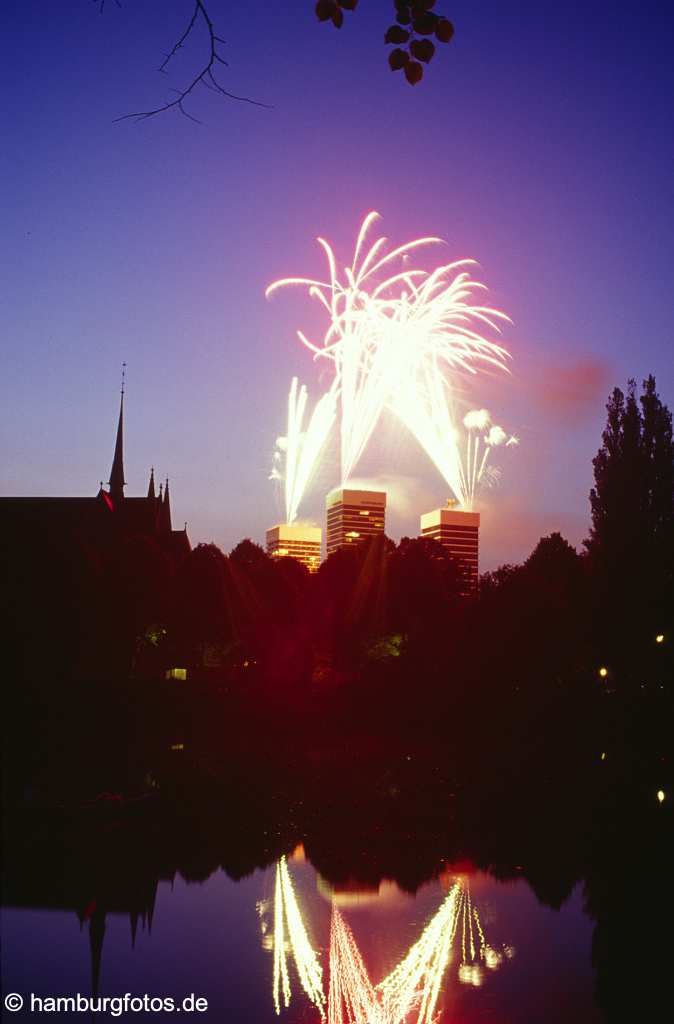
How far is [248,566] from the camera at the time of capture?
72.1m

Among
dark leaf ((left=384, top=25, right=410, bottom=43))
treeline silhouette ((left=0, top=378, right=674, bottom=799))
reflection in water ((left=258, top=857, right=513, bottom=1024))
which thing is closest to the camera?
dark leaf ((left=384, top=25, right=410, bottom=43))

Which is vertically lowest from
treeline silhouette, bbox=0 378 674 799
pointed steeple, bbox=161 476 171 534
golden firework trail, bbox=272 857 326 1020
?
golden firework trail, bbox=272 857 326 1020

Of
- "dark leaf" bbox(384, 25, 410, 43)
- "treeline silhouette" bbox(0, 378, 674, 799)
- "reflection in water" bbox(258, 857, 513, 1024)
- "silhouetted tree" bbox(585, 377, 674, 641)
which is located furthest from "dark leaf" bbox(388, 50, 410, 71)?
"silhouetted tree" bbox(585, 377, 674, 641)

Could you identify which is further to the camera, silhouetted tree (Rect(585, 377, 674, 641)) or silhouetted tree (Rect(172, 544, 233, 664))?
silhouetted tree (Rect(172, 544, 233, 664))

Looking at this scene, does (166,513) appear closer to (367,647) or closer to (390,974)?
(367,647)

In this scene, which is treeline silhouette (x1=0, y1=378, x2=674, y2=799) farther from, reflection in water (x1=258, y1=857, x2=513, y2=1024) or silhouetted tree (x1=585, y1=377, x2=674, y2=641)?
reflection in water (x1=258, y1=857, x2=513, y2=1024)

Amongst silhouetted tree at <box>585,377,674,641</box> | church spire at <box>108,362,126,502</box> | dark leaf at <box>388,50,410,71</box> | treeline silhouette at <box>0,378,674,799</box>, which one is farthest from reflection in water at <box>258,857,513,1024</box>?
church spire at <box>108,362,126,502</box>

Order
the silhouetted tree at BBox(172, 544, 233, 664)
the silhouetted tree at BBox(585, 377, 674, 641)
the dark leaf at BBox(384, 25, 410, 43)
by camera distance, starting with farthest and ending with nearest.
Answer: the silhouetted tree at BBox(172, 544, 233, 664), the silhouetted tree at BBox(585, 377, 674, 641), the dark leaf at BBox(384, 25, 410, 43)

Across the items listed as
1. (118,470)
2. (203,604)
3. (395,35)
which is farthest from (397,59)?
(118,470)

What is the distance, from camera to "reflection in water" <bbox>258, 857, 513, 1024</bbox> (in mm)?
11578

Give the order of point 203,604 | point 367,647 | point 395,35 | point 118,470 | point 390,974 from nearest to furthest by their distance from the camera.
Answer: point 395,35 → point 390,974 → point 367,647 → point 203,604 → point 118,470

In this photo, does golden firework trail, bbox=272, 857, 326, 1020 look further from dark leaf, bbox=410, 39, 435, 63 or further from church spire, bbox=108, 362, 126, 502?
church spire, bbox=108, 362, 126, 502

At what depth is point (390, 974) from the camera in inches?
509

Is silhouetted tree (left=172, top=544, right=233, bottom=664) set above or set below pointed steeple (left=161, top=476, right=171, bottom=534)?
below
